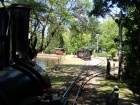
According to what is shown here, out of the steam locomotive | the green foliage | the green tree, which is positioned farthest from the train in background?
the steam locomotive

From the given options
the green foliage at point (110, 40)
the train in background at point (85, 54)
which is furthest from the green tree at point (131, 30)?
the train in background at point (85, 54)

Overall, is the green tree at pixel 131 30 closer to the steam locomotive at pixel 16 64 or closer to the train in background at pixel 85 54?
the steam locomotive at pixel 16 64

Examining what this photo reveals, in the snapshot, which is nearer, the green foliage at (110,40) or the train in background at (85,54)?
the green foliage at (110,40)

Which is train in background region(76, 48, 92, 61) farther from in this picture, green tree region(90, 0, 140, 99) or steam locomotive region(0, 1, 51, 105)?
steam locomotive region(0, 1, 51, 105)

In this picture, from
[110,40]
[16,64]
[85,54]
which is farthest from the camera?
[85,54]

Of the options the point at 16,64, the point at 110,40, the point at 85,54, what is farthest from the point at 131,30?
the point at 85,54

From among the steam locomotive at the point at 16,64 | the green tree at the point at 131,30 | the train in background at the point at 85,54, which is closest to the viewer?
the steam locomotive at the point at 16,64

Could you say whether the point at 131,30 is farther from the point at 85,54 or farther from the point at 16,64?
the point at 85,54

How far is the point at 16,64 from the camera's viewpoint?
18.0 ft

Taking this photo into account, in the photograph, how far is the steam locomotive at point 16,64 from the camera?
451 centimetres

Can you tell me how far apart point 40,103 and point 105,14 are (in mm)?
22094

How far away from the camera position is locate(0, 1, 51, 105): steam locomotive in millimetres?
4512

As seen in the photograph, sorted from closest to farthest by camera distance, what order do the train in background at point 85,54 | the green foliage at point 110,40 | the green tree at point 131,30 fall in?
the green tree at point 131,30, the green foliage at point 110,40, the train in background at point 85,54

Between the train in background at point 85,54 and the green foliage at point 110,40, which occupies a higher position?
the green foliage at point 110,40
